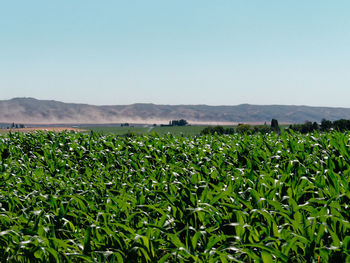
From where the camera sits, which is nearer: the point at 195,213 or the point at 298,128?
the point at 195,213

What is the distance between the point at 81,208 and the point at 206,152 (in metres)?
4.79

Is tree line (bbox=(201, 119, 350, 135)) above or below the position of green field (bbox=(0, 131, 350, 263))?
above

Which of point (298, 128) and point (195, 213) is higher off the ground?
point (298, 128)

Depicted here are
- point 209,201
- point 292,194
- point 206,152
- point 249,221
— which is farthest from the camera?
point 206,152

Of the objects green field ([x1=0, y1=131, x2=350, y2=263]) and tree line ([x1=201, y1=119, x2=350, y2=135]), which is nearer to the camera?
green field ([x1=0, y1=131, x2=350, y2=263])

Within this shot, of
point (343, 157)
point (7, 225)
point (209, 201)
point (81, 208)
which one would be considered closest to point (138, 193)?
point (81, 208)

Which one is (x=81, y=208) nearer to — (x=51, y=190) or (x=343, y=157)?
(x=51, y=190)

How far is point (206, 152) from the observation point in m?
9.84

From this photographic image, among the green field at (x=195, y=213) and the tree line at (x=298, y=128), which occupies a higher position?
the tree line at (x=298, y=128)

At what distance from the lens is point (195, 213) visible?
4.51m

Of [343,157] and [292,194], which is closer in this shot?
[292,194]

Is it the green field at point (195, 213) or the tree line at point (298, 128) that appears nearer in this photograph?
the green field at point (195, 213)

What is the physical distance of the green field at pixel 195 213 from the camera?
12.0 ft

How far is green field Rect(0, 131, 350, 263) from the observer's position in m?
3.66
